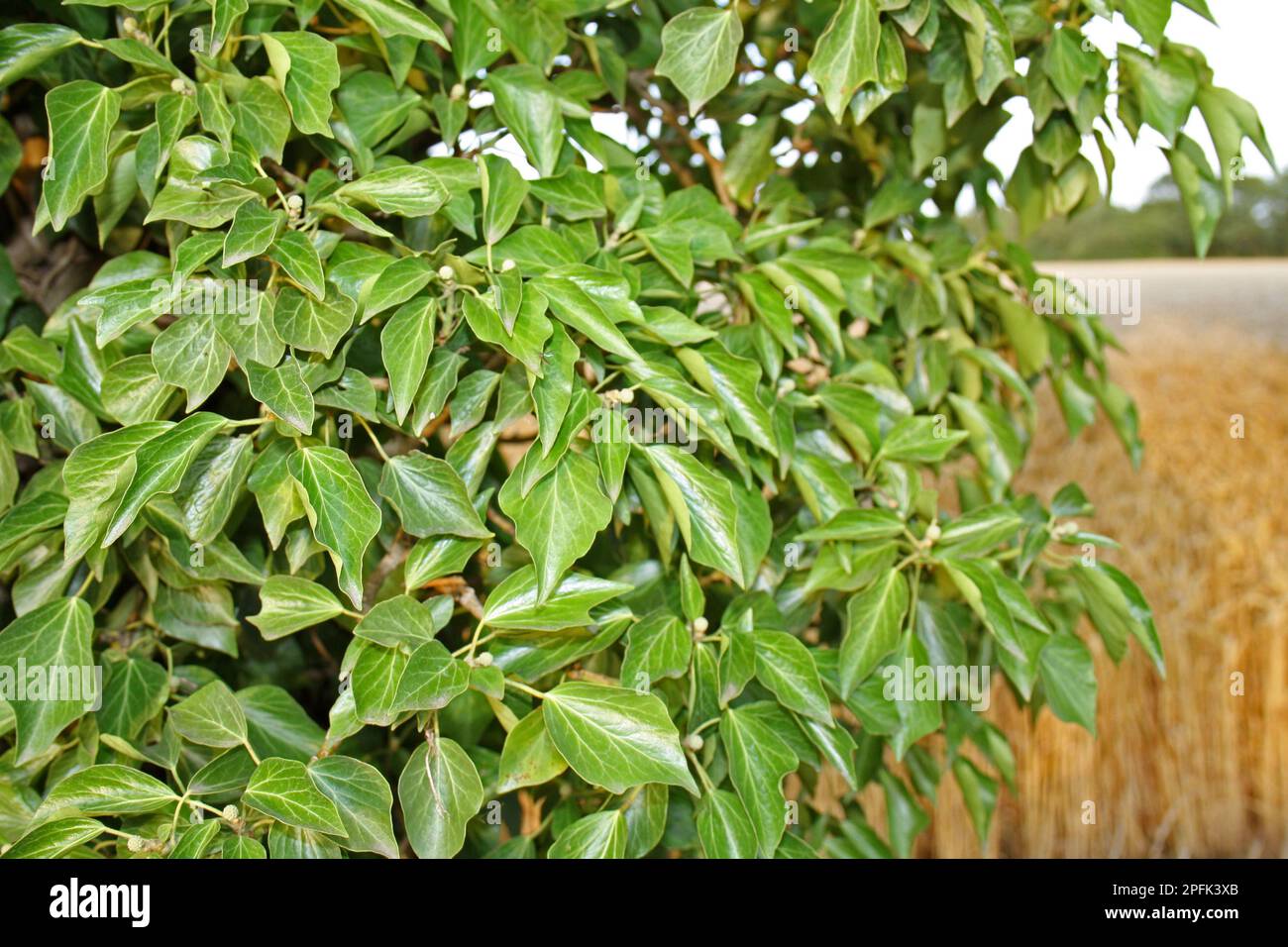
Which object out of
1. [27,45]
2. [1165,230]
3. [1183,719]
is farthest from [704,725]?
[1165,230]

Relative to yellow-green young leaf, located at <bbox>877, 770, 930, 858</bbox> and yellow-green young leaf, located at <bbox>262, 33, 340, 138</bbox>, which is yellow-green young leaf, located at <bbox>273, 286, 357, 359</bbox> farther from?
yellow-green young leaf, located at <bbox>877, 770, 930, 858</bbox>

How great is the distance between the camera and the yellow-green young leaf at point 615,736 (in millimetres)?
514

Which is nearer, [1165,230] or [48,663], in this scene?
[48,663]

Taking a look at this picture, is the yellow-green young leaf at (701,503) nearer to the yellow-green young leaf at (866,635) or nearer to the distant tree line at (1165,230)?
the yellow-green young leaf at (866,635)

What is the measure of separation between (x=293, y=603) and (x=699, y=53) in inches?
15.1

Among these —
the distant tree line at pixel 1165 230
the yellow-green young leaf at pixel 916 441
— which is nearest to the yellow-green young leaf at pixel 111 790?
the yellow-green young leaf at pixel 916 441

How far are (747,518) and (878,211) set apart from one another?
0.30 m

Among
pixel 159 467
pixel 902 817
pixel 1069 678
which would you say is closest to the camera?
pixel 159 467

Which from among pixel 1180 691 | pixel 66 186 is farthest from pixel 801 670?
pixel 1180 691

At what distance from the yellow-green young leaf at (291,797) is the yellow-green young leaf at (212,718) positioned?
0.14ft

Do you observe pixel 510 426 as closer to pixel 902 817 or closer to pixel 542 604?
pixel 542 604

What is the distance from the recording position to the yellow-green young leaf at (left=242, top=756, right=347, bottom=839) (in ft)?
1.62

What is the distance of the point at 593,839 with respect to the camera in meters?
0.56
